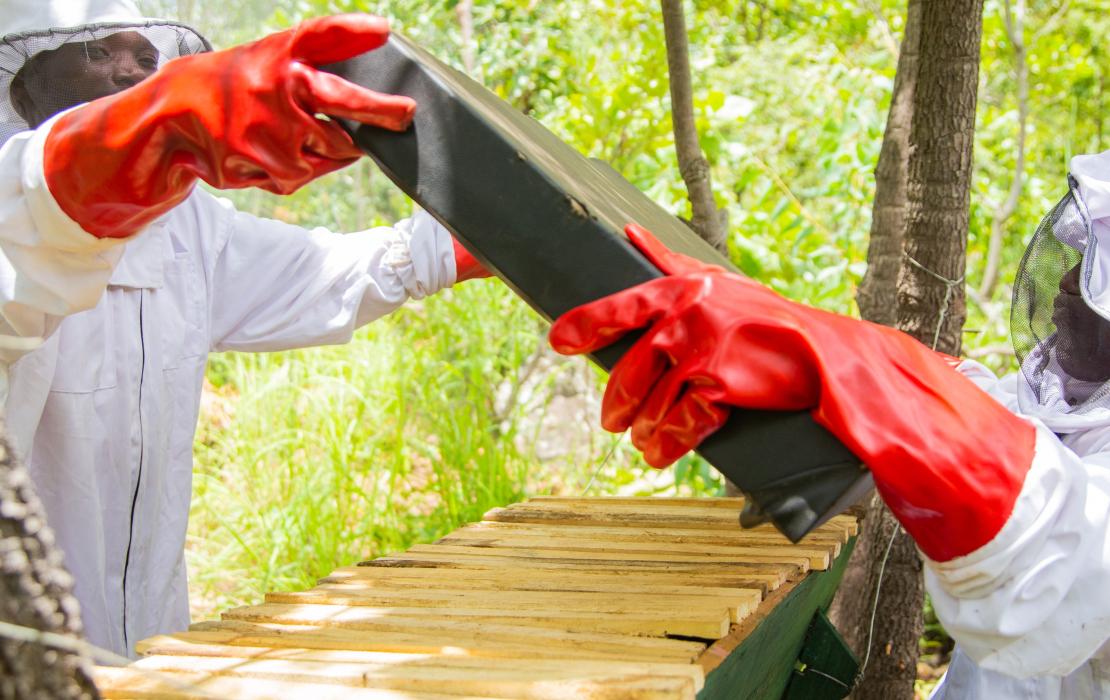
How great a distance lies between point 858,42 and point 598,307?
277 inches

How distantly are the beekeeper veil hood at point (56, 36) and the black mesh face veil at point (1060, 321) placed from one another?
1.64 meters

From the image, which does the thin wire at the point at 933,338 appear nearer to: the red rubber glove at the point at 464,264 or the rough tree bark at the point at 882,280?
the rough tree bark at the point at 882,280

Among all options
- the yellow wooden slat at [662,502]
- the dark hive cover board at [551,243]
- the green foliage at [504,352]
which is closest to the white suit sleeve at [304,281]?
the yellow wooden slat at [662,502]

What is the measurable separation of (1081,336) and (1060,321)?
6 cm

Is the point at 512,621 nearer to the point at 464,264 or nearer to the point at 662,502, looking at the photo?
the point at 662,502

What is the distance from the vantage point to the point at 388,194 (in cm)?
778

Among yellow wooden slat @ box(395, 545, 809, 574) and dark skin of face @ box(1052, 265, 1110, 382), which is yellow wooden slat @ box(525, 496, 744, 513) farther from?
dark skin of face @ box(1052, 265, 1110, 382)

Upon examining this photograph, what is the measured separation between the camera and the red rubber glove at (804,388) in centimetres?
105

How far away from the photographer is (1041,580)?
3.73 feet

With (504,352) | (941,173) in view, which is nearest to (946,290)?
(941,173)

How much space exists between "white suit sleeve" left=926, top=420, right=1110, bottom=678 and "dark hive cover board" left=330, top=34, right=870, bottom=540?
0.18 m

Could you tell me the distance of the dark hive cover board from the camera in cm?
104

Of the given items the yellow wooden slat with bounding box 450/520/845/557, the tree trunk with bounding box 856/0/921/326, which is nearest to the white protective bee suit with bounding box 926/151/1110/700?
the yellow wooden slat with bounding box 450/520/845/557

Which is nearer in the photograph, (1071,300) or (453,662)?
(453,662)
